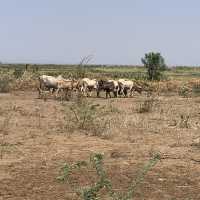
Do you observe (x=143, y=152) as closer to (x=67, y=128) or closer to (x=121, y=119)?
(x=67, y=128)

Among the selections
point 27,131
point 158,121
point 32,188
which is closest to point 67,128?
point 27,131

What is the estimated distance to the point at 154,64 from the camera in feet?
173

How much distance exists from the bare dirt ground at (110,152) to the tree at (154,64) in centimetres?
3246

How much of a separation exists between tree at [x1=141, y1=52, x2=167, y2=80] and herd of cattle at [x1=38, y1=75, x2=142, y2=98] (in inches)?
724

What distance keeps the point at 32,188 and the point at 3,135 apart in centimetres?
554

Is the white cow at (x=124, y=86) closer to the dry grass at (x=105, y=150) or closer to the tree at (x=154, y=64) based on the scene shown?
the dry grass at (x=105, y=150)

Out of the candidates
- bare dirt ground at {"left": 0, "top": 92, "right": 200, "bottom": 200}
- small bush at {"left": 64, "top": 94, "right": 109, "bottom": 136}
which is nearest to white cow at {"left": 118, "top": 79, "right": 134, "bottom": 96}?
bare dirt ground at {"left": 0, "top": 92, "right": 200, "bottom": 200}

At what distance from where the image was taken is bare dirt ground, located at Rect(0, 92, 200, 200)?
30.9 ft

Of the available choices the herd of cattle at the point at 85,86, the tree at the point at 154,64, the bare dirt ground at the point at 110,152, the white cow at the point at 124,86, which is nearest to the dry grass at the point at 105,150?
the bare dirt ground at the point at 110,152

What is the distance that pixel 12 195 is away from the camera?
29.1ft

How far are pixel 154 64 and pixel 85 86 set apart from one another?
22.9 m

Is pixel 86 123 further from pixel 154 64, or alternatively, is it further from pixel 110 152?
pixel 154 64

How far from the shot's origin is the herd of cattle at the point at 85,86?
2923cm

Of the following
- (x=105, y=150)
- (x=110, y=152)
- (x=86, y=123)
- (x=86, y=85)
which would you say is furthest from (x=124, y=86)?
(x=110, y=152)
